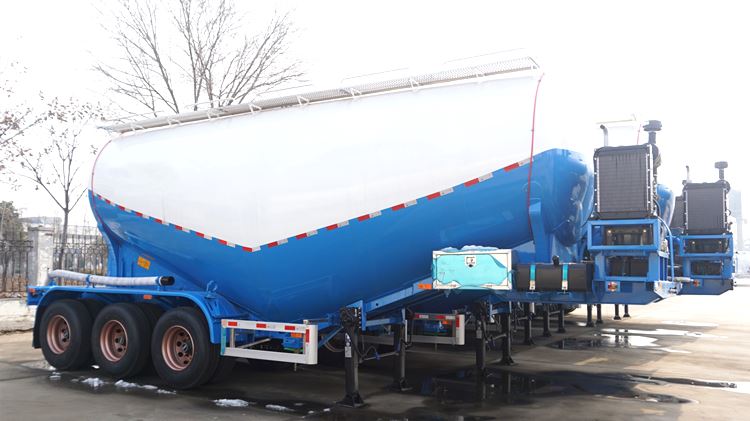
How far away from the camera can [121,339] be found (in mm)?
9570

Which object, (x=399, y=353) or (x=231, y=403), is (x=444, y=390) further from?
(x=231, y=403)

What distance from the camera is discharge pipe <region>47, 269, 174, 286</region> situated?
9.24 m

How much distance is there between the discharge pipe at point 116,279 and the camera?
9.24 meters

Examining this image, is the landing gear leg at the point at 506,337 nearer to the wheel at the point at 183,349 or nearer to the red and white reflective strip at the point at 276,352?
the red and white reflective strip at the point at 276,352

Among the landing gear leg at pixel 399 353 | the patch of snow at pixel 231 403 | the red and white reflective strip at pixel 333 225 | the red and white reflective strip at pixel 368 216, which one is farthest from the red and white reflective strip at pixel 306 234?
the patch of snow at pixel 231 403

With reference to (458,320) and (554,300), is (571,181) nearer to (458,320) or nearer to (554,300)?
(554,300)

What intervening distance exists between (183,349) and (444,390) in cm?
376

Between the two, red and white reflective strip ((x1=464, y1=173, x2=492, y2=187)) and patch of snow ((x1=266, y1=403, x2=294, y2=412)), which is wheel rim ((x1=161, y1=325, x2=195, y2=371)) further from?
red and white reflective strip ((x1=464, y1=173, x2=492, y2=187))

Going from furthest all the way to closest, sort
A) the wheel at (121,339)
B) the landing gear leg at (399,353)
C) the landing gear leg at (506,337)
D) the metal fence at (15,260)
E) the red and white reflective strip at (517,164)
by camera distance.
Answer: the metal fence at (15,260) < the landing gear leg at (506,337) < the wheel at (121,339) < the landing gear leg at (399,353) < the red and white reflective strip at (517,164)

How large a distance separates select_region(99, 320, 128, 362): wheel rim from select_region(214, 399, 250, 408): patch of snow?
2.45m

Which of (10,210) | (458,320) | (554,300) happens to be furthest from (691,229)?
(10,210)

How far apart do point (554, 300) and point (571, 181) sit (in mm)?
1710

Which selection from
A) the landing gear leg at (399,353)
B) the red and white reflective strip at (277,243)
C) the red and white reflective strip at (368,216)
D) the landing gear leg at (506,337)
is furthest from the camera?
the landing gear leg at (506,337)

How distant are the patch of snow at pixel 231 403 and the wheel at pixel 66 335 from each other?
3.28 metres
